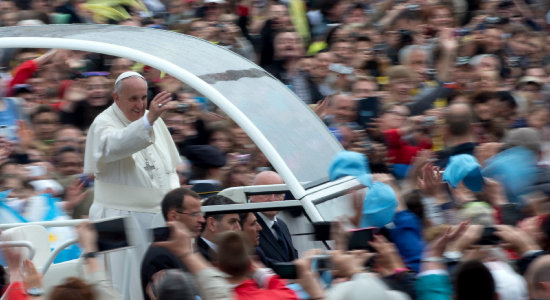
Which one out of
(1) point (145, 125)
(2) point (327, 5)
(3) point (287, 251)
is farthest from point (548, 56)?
(1) point (145, 125)

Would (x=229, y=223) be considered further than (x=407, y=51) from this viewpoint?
No

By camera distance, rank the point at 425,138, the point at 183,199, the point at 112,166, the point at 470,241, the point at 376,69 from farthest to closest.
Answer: the point at 376,69 → the point at 425,138 → the point at 112,166 → the point at 183,199 → the point at 470,241

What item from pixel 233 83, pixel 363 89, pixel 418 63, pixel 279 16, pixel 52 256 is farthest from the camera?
pixel 279 16

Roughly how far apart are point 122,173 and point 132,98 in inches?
19.9

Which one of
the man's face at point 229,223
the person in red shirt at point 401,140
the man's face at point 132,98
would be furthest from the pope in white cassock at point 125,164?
the person in red shirt at point 401,140

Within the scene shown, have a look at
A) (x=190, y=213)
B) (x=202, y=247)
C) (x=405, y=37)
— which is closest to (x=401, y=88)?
(x=405, y=37)

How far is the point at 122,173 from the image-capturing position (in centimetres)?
685

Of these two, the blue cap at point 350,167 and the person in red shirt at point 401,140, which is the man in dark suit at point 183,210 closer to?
the blue cap at point 350,167

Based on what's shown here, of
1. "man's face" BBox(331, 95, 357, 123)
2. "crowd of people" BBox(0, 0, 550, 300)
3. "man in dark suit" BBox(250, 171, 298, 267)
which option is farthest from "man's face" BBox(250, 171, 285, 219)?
"man's face" BBox(331, 95, 357, 123)

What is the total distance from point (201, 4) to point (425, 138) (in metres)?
4.35

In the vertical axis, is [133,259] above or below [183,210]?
below

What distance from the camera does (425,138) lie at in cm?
845

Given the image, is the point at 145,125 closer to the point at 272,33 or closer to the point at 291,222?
Result: the point at 291,222

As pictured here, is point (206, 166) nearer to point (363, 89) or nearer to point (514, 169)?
point (514, 169)
